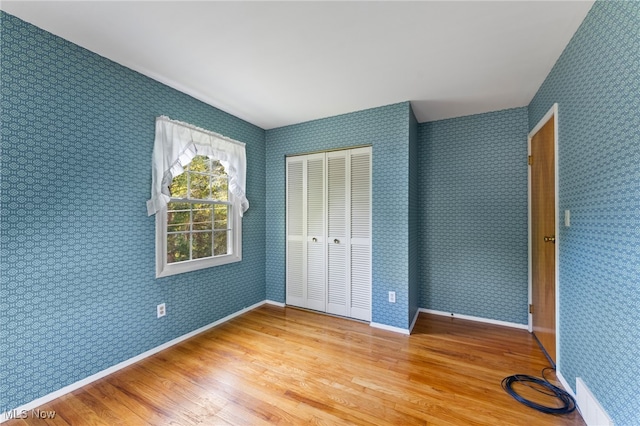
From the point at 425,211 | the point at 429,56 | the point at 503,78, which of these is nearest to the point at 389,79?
the point at 429,56

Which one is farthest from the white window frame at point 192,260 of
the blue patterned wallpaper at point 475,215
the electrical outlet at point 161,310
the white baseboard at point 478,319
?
the white baseboard at point 478,319

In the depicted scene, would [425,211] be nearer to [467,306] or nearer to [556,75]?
[467,306]

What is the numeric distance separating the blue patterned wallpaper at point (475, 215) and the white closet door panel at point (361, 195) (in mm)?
855

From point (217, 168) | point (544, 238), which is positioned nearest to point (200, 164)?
point (217, 168)

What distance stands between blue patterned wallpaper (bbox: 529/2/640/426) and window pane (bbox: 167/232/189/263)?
311 cm

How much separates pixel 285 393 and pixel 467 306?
2428 mm

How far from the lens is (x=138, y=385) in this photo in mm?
1929

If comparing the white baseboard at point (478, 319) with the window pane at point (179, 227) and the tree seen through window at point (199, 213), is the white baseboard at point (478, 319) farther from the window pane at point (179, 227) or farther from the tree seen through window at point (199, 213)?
the window pane at point (179, 227)

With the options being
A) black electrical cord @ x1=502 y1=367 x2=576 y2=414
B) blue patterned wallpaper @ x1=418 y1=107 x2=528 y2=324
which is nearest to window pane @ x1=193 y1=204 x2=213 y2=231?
blue patterned wallpaper @ x1=418 y1=107 x2=528 y2=324

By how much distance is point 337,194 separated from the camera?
3.27 meters

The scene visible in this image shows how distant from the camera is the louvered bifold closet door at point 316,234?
133 inches

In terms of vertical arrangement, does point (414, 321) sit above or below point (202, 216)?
below

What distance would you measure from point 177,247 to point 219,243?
535mm

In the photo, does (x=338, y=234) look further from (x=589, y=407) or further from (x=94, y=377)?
(x=94, y=377)
